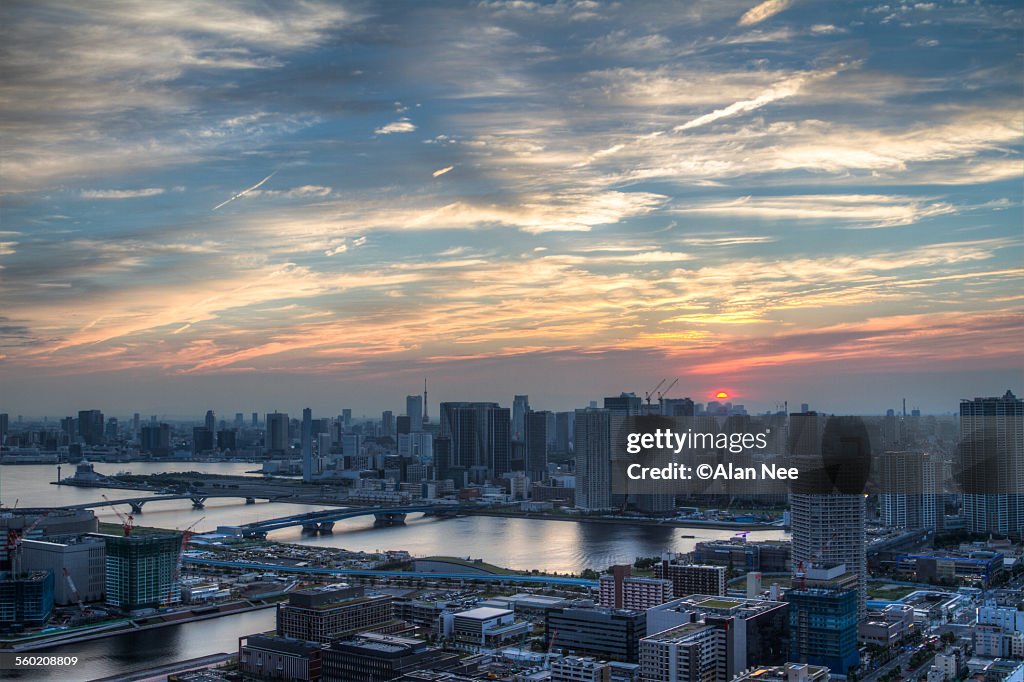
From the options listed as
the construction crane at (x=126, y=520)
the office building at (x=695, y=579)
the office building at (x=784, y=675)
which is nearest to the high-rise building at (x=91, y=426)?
the construction crane at (x=126, y=520)

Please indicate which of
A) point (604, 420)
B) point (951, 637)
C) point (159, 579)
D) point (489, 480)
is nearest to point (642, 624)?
point (951, 637)

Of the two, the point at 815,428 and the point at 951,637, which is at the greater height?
the point at 815,428

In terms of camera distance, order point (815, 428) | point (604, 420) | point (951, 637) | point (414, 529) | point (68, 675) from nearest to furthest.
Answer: point (68, 675) → point (951, 637) → point (815, 428) → point (414, 529) → point (604, 420)

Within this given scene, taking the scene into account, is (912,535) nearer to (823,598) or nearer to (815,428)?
(815,428)

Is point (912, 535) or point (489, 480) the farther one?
point (489, 480)

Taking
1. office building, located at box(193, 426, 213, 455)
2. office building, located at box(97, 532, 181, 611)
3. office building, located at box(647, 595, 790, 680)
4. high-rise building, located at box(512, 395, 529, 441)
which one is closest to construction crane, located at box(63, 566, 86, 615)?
office building, located at box(97, 532, 181, 611)

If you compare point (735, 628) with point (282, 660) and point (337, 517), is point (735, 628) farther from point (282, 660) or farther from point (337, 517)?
point (337, 517)

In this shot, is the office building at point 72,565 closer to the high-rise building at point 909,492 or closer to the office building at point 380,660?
the office building at point 380,660
